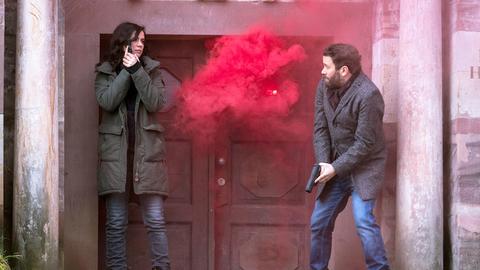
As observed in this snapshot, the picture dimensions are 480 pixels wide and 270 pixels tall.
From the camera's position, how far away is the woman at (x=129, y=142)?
6109 mm

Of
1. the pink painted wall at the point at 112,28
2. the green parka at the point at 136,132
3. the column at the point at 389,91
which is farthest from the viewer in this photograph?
Answer: the pink painted wall at the point at 112,28

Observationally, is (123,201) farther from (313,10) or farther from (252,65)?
(313,10)

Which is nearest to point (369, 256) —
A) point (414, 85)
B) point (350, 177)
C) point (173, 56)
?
point (350, 177)

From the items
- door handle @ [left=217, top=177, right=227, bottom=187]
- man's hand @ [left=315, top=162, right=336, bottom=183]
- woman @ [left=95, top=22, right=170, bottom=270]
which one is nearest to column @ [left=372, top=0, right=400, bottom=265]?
man's hand @ [left=315, top=162, right=336, bottom=183]

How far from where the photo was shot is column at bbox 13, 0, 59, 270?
6.02m

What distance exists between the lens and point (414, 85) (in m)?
6.23

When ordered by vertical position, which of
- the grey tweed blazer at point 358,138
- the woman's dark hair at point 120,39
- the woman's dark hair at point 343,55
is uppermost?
the woman's dark hair at point 120,39

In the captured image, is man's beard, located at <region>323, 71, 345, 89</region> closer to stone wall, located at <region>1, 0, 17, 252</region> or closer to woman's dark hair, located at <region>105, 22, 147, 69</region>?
woman's dark hair, located at <region>105, 22, 147, 69</region>

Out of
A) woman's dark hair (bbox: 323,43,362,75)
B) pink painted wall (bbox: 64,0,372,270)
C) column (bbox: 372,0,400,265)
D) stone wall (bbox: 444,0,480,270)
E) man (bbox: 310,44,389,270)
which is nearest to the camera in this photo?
man (bbox: 310,44,389,270)

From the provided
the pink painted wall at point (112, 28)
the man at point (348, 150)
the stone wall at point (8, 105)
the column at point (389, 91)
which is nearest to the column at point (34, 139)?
the stone wall at point (8, 105)

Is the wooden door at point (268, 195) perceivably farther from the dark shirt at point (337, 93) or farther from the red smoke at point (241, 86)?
the dark shirt at point (337, 93)

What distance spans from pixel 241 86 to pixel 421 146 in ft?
5.35

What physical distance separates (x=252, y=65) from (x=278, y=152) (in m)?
0.88

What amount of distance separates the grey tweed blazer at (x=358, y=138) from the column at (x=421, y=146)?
391mm
